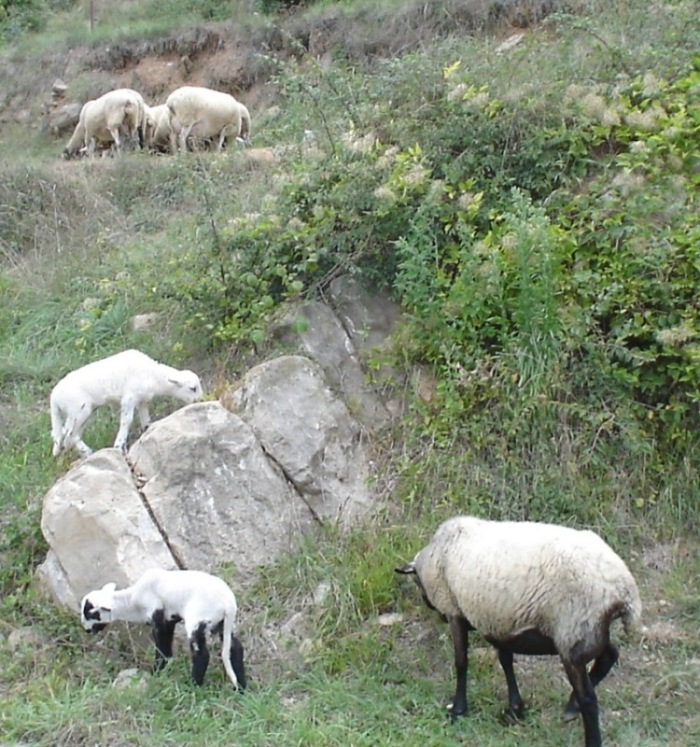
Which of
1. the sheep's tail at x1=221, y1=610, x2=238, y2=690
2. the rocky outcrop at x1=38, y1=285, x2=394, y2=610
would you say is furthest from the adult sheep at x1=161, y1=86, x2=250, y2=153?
the sheep's tail at x1=221, y1=610, x2=238, y2=690

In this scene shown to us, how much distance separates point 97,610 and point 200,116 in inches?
402

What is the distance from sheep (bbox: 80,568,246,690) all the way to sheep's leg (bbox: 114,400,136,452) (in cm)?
128

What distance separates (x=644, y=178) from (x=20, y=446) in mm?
4870

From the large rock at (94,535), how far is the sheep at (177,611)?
26cm

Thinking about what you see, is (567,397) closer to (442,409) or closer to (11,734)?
(442,409)

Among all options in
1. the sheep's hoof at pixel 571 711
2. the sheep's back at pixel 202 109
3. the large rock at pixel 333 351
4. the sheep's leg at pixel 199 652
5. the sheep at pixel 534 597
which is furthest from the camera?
the sheep's back at pixel 202 109

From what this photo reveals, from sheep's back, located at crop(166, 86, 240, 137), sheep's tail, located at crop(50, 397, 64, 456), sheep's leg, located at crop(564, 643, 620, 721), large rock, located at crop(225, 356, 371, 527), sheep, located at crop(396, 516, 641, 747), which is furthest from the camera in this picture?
sheep's back, located at crop(166, 86, 240, 137)

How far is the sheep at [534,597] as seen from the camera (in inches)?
173

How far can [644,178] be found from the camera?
23.0 ft

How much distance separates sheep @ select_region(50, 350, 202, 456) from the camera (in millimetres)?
6527

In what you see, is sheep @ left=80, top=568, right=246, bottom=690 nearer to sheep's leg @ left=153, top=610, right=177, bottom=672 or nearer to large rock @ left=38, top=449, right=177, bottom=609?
sheep's leg @ left=153, top=610, right=177, bottom=672

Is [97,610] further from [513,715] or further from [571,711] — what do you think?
[571,711]

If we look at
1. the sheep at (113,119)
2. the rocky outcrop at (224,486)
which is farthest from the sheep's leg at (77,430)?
the sheep at (113,119)

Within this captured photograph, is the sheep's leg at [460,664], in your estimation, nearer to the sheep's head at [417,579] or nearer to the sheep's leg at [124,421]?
the sheep's head at [417,579]
